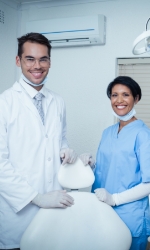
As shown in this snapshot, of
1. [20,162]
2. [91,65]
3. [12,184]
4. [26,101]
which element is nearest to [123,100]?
[26,101]

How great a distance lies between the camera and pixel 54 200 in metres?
1.50

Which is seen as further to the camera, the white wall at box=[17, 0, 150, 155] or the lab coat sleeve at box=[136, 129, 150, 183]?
the white wall at box=[17, 0, 150, 155]

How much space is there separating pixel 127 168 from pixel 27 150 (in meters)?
0.58

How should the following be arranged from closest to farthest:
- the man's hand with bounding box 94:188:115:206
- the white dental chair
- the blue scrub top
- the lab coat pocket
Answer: the white dental chair < the man's hand with bounding box 94:188:115:206 < the blue scrub top < the lab coat pocket

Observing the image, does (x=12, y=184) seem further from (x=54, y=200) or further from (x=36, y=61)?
(x=36, y=61)

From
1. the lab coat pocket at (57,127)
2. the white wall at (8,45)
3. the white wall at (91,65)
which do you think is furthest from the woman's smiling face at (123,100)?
the white wall at (8,45)

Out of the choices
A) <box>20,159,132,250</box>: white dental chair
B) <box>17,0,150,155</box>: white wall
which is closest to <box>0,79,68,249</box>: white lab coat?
<box>20,159,132,250</box>: white dental chair

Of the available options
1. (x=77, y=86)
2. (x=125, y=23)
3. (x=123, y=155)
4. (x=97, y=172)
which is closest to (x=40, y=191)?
(x=97, y=172)

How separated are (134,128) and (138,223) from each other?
54 centimetres

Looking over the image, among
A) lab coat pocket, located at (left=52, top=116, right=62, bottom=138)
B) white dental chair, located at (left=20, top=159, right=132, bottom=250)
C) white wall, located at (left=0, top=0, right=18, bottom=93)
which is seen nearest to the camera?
white dental chair, located at (left=20, top=159, right=132, bottom=250)

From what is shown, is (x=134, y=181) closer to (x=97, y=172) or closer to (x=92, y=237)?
(x=97, y=172)

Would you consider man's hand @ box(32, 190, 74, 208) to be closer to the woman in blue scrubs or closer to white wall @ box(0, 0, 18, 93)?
the woman in blue scrubs

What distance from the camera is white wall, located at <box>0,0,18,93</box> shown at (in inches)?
124

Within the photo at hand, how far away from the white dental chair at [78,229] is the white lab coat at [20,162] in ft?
0.76
